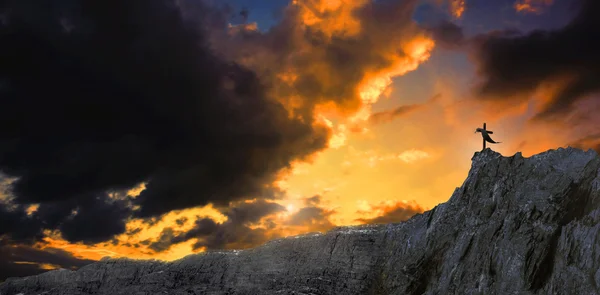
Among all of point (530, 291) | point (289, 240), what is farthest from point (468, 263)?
point (289, 240)

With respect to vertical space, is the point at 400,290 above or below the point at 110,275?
below

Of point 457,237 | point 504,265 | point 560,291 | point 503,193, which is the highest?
point 503,193

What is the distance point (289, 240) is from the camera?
11756cm

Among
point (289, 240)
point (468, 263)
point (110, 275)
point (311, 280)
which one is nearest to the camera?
point (468, 263)

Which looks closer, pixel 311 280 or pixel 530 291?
pixel 530 291

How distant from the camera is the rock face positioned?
61562 mm

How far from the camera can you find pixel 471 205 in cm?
7944

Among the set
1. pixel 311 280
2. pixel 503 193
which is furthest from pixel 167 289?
pixel 503 193

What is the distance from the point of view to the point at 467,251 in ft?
240

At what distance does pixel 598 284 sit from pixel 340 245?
60132 millimetres

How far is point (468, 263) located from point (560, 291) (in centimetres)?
1495

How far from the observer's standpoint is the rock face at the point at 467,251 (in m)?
61.6

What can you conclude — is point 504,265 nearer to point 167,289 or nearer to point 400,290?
point 400,290

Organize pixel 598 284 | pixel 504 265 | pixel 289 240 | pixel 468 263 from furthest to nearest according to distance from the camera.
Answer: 1. pixel 289 240
2. pixel 468 263
3. pixel 504 265
4. pixel 598 284
